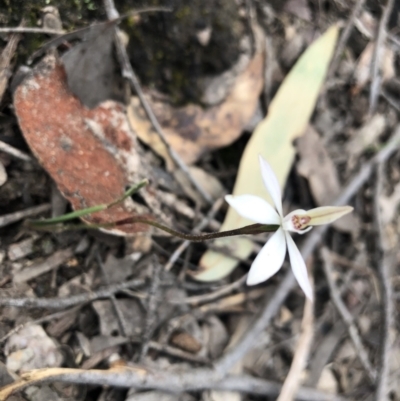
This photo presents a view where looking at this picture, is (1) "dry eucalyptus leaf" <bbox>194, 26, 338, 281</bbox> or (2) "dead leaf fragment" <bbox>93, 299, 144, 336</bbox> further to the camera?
(1) "dry eucalyptus leaf" <bbox>194, 26, 338, 281</bbox>

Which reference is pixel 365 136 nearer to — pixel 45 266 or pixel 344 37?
pixel 344 37

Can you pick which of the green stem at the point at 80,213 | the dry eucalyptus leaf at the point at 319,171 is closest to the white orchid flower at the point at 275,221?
the green stem at the point at 80,213

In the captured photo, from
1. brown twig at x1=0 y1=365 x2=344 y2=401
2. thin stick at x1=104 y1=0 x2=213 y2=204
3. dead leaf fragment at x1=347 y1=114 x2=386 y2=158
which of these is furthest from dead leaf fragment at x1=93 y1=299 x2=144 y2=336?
dead leaf fragment at x1=347 y1=114 x2=386 y2=158

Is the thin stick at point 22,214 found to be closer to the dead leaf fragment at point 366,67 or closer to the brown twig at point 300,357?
the brown twig at point 300,357

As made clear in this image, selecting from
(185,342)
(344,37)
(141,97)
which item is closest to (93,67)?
(141,97)

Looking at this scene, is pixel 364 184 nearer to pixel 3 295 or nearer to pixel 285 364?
pixel 285 364

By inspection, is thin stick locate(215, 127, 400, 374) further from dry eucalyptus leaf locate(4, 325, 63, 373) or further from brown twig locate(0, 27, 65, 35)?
brown twig locate(0, 27, 65, 35)

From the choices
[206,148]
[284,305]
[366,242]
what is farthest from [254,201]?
[366,242]
